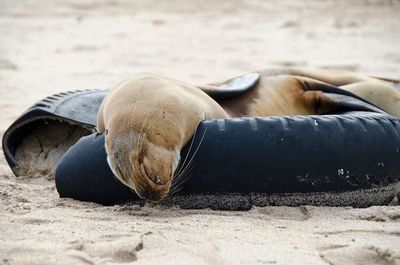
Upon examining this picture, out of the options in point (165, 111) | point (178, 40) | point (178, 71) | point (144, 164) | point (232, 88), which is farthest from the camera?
point (178, 40)

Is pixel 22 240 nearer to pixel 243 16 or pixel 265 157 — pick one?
pixel 265 157

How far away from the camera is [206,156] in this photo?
335 centimetres

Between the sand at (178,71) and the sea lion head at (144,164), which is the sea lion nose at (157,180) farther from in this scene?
the sand at (178,71)

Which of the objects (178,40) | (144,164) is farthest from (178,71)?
(144,164)

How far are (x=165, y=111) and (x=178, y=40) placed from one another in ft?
21.7

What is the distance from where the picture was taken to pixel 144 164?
3072mm

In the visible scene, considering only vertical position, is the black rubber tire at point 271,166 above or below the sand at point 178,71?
above

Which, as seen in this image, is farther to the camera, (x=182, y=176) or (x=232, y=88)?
(x=232, y=88)

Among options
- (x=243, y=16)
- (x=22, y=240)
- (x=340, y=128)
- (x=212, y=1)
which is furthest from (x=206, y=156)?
(x=212, y=1)

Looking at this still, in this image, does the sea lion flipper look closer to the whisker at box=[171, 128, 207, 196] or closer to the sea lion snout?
the whisker at box=[171, 128, 207, 196]

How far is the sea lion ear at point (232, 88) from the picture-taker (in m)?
4.14

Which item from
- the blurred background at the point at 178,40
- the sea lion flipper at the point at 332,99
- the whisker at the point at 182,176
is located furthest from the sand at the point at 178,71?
the sea lion flipper at the point at 332,99

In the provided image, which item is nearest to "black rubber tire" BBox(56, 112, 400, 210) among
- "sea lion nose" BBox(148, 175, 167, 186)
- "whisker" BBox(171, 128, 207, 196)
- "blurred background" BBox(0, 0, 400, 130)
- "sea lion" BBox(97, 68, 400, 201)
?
"whisker" BBox(171, 128, 207, 196)

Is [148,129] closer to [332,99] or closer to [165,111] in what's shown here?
[165,111]
